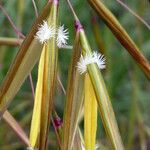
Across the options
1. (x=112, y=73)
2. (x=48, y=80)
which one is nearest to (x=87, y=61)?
(x=48, y=80)

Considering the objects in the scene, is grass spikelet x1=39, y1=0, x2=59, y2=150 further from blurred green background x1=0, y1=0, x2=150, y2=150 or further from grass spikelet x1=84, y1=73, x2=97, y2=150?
blurred green background x1=0, y1=0, x2=150, y2=150

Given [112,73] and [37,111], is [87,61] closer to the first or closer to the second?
[37,111]

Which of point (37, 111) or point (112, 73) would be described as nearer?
point (37, 111)

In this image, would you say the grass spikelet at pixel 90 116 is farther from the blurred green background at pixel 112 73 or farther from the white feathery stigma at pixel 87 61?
the blurred green background at pixel 112 73

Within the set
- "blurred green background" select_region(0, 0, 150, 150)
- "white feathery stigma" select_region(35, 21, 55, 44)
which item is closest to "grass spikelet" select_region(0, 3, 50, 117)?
"white feathery stigma" select_region(35, 21, 55, 44)

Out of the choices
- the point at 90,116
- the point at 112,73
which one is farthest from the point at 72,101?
the point at 112,73

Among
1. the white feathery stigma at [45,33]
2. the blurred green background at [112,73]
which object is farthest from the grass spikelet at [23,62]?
the blurred green background at [112,73]

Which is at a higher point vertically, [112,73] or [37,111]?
[112,73]

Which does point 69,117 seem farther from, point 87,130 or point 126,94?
point 126,94
